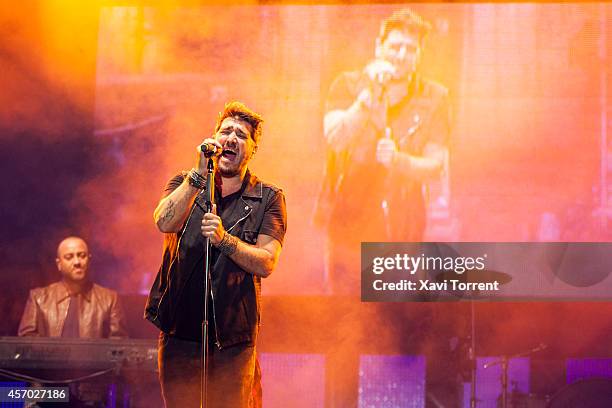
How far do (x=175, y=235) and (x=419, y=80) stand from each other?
2.99 metres

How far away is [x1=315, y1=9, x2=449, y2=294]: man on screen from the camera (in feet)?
17.2

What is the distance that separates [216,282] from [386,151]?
276 cm

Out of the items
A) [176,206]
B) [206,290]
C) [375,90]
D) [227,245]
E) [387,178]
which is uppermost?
[375,90]

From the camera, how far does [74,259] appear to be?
17.7 feet

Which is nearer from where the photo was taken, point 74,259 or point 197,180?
point 197,180

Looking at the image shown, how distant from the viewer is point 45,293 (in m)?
5.38

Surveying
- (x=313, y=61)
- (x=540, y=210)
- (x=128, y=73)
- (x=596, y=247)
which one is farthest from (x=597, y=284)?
(x=128, y=73)

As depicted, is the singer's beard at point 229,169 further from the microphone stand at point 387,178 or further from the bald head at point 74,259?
the bald head at point 74,259

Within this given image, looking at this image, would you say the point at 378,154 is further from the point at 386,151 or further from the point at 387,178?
the point at 387,178

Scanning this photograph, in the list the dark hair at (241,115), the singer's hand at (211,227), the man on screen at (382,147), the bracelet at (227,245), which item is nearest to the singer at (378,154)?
the man on screen at (382,147)

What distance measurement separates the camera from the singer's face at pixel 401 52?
532 cm

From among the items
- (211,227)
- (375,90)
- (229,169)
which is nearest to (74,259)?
(375,90)

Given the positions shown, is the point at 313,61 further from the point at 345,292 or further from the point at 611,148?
the point at 611,148

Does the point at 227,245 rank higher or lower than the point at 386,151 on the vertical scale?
lower
